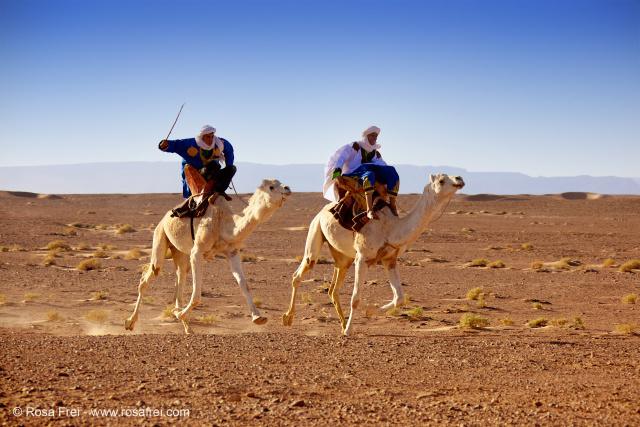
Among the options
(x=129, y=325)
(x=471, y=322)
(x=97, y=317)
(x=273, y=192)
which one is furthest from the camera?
(x=97, y=317)

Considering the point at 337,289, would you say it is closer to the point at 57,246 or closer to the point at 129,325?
the point at 129,325

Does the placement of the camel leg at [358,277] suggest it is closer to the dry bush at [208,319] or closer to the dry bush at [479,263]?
the dry bush at [208,319]

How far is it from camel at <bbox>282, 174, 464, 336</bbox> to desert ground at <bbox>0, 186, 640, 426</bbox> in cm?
63

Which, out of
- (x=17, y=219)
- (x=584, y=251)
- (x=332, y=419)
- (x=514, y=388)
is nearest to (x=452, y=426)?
(x=332, y=419)

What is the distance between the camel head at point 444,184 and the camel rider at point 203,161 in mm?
3135

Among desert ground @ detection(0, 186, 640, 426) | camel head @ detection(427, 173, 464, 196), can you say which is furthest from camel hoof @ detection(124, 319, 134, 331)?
camel head @ detection(427, 173, 464, 196)

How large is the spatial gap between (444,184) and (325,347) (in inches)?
118

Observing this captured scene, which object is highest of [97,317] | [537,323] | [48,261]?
[537,323]

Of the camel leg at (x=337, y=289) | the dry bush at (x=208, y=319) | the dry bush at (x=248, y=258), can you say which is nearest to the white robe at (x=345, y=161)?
the camel leg at (x=337, y=289)

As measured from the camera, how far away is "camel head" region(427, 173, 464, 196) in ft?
38.8

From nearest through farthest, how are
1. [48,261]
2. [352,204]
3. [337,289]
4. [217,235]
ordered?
[217,235] → [352,204] → [337,289] → [48,261]

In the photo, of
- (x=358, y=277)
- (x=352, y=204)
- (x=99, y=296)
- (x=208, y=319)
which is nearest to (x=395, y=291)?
(x=358, y=277)

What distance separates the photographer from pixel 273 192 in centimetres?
1170

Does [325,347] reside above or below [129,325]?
above
